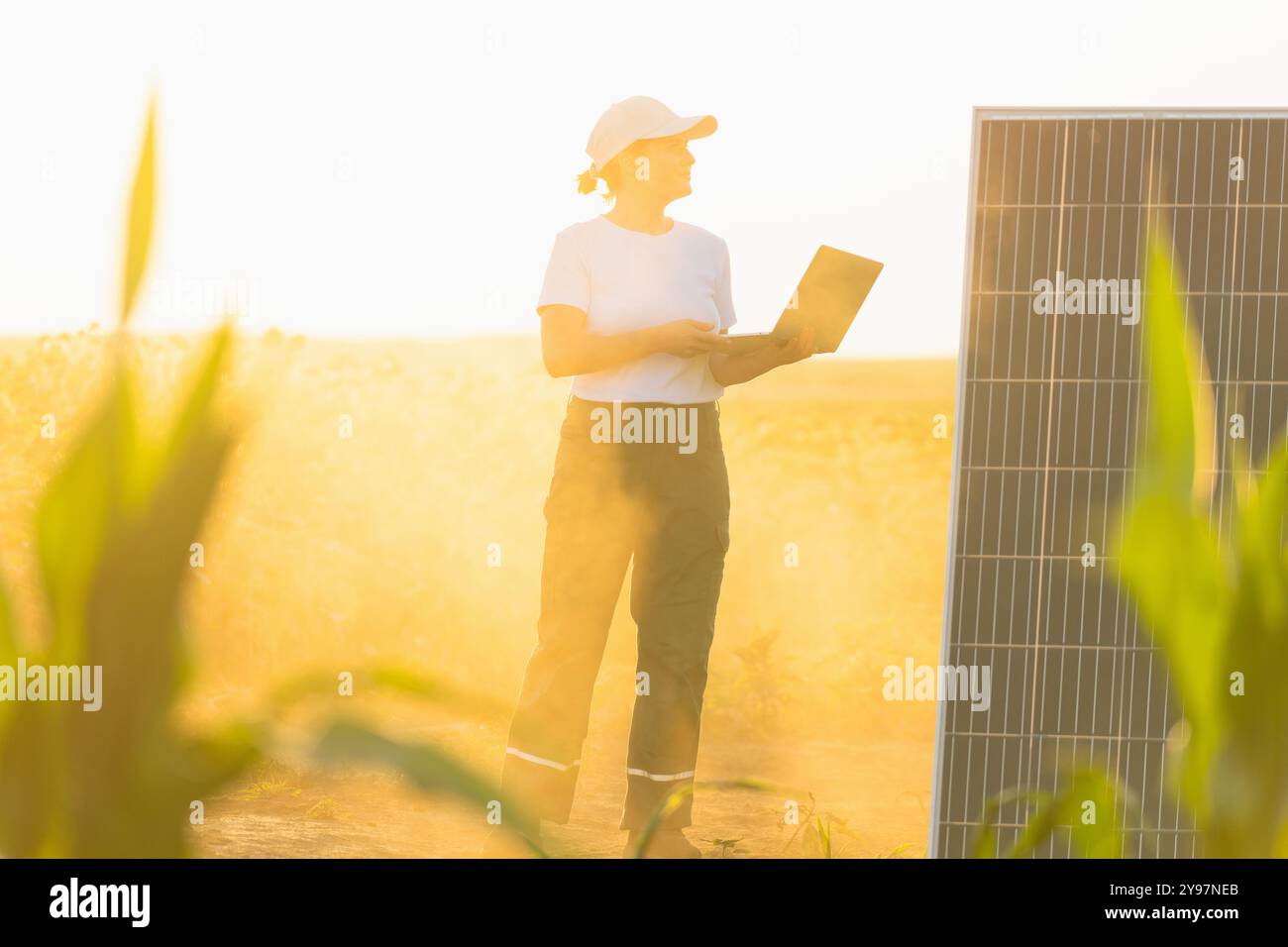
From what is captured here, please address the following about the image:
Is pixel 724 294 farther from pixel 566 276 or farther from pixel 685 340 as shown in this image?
pixel 566 276

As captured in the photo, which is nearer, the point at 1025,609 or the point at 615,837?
the point at 1025,609

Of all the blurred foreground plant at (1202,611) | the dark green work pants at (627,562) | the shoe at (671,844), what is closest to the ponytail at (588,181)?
the dark green work pants at (627,562)

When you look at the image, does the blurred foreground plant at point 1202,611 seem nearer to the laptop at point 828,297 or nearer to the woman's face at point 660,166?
the laptop at point 828,297

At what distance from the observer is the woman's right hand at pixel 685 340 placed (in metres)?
3.75

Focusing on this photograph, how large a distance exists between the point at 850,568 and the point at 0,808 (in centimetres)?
1708

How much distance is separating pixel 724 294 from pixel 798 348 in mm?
432

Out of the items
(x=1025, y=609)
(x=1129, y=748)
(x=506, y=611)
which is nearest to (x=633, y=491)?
(x=1025, y=609)

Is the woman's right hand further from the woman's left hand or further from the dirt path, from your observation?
the dirt path

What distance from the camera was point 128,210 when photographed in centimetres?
86

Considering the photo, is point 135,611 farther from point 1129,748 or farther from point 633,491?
point 1129,748

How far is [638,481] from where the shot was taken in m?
3.83

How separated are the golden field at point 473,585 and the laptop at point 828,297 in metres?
1.32

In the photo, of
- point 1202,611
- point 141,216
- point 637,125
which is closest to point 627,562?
point 637,125

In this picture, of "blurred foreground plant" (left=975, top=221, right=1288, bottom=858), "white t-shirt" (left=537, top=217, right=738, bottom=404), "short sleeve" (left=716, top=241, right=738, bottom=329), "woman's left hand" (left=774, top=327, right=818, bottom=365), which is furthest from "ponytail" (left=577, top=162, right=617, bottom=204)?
"blurred foreground plant" (left=975, top=221, right=1288, bottom=858)
